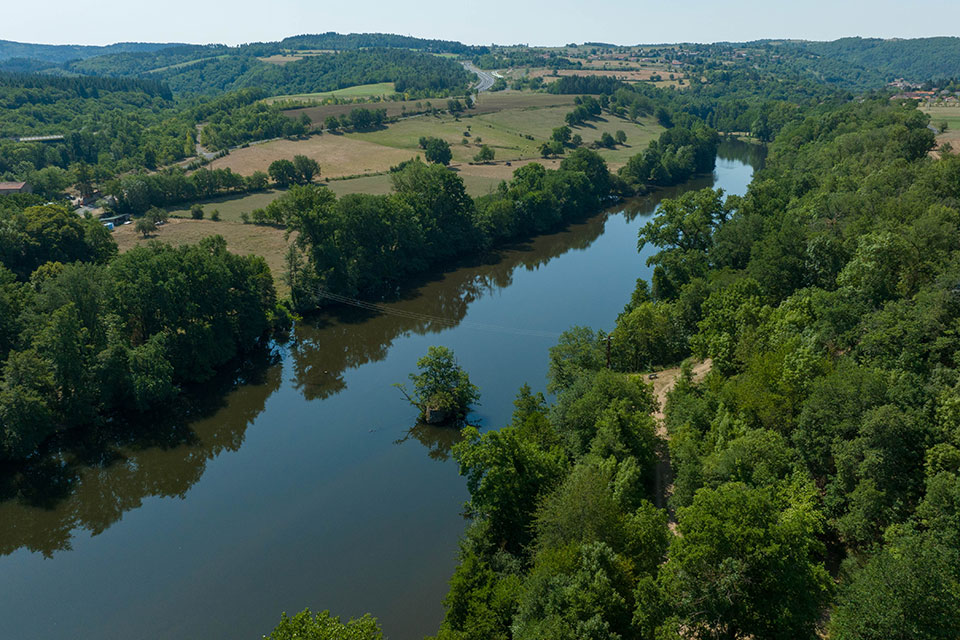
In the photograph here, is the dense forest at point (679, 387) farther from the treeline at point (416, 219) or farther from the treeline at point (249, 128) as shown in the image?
the treeline at point (249, 128)

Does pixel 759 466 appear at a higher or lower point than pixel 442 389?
higher

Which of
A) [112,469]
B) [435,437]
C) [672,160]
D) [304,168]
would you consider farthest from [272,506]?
[672,160]

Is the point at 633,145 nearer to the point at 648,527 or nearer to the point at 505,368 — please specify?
the point at 505,368

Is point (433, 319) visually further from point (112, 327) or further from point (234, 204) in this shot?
point (234, 204)

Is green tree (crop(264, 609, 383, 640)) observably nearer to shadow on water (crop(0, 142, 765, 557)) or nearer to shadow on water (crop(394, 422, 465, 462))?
shadow on water (crop(394, 422, 465, 462))

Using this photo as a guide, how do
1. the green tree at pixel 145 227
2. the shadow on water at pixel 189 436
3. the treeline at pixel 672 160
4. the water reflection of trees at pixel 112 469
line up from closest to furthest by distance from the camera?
the water reflection of trees at pixel 112 469
the shadow on water at pixel 189 436
the green tree at pixel 145 227
the treeline at pixel 672 160

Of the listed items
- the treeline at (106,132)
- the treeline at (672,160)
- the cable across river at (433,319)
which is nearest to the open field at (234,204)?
the treeline at (106,132)
